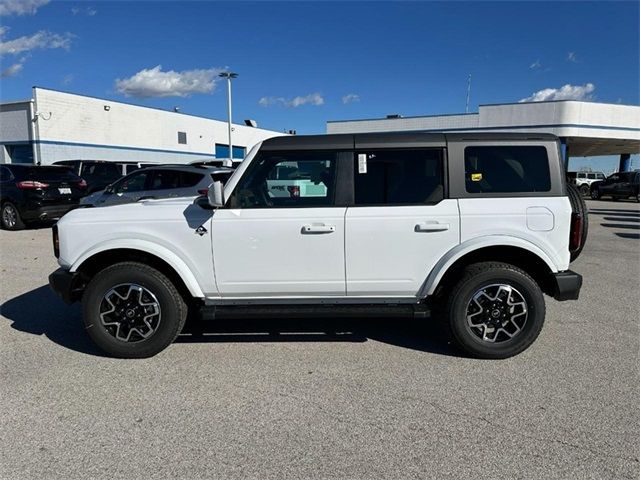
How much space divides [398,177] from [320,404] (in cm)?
199

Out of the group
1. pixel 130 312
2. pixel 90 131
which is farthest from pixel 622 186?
pixel 90 131

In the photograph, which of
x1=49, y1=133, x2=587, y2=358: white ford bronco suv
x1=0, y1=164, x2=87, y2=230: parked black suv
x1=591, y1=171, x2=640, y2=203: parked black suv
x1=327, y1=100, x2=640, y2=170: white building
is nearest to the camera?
x1=49, y1=133, x2=587, y2=358: white ford bronco suv

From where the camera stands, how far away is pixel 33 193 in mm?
10680

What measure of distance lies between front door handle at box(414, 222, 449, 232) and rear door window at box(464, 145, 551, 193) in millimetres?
405

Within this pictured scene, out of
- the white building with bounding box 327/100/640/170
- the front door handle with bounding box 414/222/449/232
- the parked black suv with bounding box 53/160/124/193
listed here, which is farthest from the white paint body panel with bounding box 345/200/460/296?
the white building with bounding box 327/100/640/170

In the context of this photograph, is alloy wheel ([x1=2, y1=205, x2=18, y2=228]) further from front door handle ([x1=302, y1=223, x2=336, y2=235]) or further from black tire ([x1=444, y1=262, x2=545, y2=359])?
black tire ([x1=444, y1=262, x2=545, y2=359])

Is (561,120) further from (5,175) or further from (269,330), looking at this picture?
(269,330)

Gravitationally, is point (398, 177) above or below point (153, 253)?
above

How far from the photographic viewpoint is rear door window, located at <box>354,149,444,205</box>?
382 centimetres

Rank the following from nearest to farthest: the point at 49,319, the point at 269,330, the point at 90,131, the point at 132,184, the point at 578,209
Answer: the point at 578,209
the point at 269,330
the point at 49,319
the point at 132,184
the point at 90,131

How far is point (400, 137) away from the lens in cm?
393

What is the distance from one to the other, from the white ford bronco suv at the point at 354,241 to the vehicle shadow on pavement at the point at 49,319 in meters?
0.59

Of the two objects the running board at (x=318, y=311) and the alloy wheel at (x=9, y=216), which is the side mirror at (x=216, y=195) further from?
the alloy wheel at (x=9, y=216)

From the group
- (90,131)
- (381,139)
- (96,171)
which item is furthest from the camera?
(90,131)
